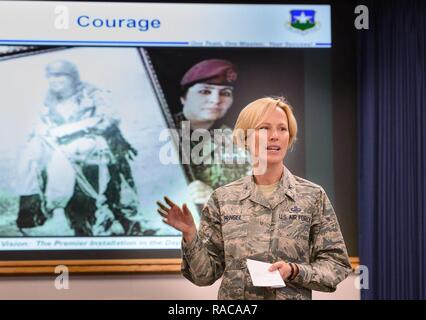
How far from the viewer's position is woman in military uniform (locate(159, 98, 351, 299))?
65.7 inches

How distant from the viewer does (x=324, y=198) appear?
1.73 m

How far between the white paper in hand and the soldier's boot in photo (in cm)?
202

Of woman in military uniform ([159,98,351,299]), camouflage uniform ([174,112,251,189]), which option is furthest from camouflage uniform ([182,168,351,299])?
camouflage uniform ([174,112,251,189])

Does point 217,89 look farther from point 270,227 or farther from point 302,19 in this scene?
point 270,227

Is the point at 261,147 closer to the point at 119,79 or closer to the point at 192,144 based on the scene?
the point at 192,144

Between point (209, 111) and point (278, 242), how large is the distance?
1.77 m

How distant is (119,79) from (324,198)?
1963 mm

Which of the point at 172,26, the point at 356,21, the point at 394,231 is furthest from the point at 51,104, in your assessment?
the point at 394,231

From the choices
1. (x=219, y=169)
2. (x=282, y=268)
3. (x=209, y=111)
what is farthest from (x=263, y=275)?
(x=209, y=111)

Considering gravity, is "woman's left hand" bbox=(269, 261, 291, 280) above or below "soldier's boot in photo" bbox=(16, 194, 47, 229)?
below

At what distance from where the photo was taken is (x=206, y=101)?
3.33m

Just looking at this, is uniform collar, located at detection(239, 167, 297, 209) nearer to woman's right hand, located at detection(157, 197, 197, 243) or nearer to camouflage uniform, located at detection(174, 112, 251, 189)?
woman's right hand, located at detection(157, 197, 197, 243)

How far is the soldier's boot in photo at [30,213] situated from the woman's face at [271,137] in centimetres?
198
